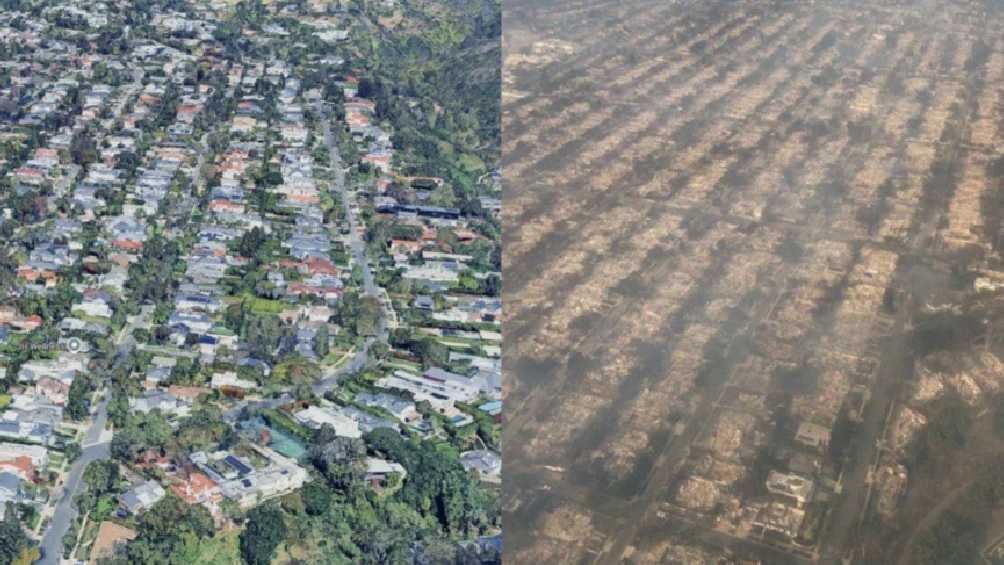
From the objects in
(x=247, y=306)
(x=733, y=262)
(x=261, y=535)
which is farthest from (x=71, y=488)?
(x=733, y=262)

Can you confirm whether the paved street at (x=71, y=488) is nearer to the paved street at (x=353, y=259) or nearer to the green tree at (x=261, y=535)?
the green tree at (x=261, y=535)

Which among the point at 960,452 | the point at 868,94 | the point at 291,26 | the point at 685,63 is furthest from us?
the point at 291,26

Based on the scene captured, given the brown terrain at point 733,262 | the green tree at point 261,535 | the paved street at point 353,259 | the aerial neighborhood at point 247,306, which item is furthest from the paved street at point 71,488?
the brown terrain at point 733,262

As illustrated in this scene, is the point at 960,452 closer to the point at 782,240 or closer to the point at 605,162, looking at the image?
the point at 782,240

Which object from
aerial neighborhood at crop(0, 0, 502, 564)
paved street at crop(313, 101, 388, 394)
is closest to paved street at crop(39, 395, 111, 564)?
aerial neighborhood at crop(0, 0, 502, 564)

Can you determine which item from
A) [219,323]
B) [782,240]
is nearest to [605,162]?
[782,240]

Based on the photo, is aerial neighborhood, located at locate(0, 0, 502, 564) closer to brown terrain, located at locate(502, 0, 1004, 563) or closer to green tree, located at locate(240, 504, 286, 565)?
green tree, located at locate(240, 504, 286, 565)
